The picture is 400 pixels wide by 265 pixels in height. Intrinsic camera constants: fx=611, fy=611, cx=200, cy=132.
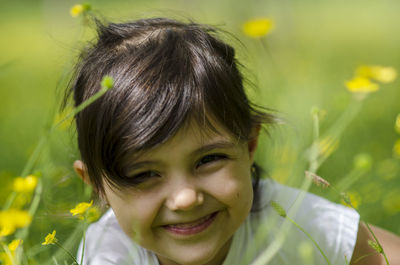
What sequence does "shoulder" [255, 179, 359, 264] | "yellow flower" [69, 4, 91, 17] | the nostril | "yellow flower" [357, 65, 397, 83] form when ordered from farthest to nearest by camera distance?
"yellow flower" [357, 65, 397, 83], "shoulder" [255, 179, 359, 264], "yellow flower" [69, 4, 91, 17], the nostril

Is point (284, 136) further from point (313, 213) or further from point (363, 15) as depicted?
point (363, 15)

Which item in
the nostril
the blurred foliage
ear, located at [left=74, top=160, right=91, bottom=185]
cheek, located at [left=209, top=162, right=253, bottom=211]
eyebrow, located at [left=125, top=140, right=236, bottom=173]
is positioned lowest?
the blurred foliage

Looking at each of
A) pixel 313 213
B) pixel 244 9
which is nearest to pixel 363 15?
pixel 244 9

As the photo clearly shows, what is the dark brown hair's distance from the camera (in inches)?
40.0

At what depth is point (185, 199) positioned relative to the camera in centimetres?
98

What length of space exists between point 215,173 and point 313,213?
41cm

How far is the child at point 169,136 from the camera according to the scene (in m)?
1.01

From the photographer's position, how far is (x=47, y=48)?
16.0 feet

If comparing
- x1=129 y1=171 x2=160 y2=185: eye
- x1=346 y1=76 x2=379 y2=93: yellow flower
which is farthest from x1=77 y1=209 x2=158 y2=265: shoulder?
x1=346 y1=76 x2=379 y2=93: yellow flower

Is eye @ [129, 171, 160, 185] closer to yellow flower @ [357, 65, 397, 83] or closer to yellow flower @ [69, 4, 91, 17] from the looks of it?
yellow flower @ [69, 4, 91, 17]

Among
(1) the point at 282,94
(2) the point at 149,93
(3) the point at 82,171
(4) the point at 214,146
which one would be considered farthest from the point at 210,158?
(1) the point at 282,94

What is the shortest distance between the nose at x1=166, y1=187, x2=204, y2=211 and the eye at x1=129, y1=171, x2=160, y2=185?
5 cm

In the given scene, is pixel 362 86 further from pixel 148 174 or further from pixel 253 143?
pixel 148 174

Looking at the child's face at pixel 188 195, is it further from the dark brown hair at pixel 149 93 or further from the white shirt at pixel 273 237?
the white shirt at pixel 273 237
